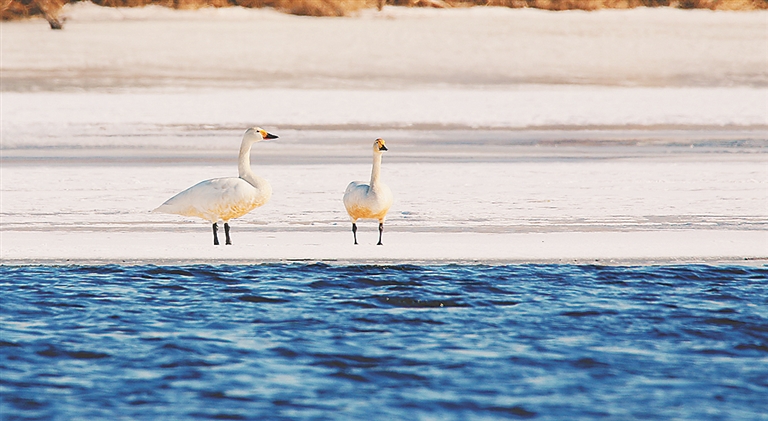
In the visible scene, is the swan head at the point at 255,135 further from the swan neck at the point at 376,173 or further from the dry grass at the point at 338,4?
the dry grass at the point at 338,4

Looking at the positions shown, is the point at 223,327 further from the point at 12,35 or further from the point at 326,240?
the point at 12,35

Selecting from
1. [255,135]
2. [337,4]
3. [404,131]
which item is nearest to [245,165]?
[255,135]

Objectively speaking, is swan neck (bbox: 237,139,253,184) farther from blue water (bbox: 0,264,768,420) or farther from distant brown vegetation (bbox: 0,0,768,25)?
distant brown vegetation (bbox: 0,0,768,25)

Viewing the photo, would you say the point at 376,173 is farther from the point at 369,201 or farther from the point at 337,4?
the point at 337,4

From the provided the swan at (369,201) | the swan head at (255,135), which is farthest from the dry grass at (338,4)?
the swan at (369,201)

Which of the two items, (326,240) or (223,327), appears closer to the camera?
(223,327)

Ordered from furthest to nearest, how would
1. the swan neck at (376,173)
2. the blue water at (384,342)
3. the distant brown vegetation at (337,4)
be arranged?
the distant brown vegetation at (337,4) → the swan neck at (376,173) → the blue water at (384,342)

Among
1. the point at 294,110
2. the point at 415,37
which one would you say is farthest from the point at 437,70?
the point at 294,110

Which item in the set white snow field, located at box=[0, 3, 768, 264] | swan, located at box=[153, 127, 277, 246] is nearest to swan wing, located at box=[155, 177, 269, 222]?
swan, located at box=[153, 127, 277, 246]

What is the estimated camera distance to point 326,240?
9.21 meters

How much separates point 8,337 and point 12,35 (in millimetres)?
24940

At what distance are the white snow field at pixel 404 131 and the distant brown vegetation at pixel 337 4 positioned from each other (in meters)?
0.78

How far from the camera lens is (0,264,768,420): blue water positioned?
17.8ft

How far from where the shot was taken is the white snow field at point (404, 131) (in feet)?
30.7
